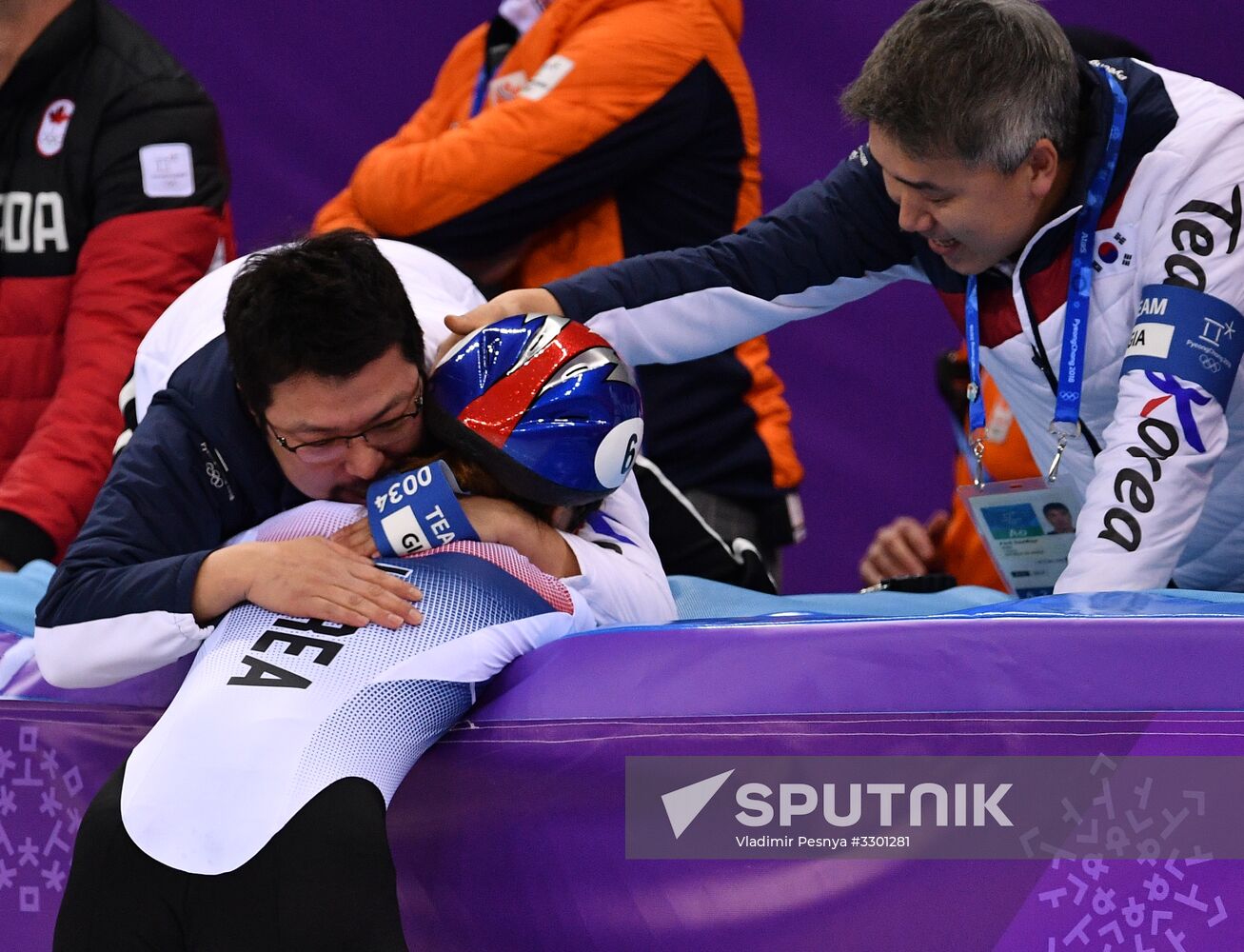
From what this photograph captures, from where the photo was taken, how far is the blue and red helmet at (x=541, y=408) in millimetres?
1662

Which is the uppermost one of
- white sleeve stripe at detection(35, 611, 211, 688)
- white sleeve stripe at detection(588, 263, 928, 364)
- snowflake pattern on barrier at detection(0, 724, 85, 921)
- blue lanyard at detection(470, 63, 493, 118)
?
blue lanyard at detection(470, 63, 493, 118)

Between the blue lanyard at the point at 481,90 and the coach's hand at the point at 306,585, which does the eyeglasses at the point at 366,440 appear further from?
the blue lanyard at the point at 481,90

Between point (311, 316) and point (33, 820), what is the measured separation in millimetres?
598

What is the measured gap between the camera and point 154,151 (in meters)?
2.48

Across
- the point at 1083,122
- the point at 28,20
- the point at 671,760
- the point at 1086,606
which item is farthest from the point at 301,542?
the point at 28,20

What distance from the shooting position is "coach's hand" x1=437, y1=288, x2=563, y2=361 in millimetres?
1808

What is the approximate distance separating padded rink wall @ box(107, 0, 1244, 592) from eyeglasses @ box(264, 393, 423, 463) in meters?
1.60

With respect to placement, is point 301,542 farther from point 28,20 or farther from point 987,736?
point 28,20

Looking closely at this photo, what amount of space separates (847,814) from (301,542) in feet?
1.87

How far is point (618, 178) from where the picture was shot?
2465 millimetres

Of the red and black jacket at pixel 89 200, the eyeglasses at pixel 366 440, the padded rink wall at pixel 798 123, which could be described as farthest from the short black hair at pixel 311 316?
the padded rink wall at pixel 798 123

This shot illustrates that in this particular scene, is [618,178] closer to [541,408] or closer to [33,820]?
[541,408]

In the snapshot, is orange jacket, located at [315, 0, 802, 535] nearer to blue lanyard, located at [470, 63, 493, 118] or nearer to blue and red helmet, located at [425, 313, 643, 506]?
blue lanyard, located at [470, 63, 493, 118]

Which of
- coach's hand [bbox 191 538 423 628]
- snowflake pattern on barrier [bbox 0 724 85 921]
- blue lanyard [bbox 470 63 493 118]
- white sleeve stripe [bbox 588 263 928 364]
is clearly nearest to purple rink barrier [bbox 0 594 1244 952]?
coach's hand [bbox 191 538 423 628]
